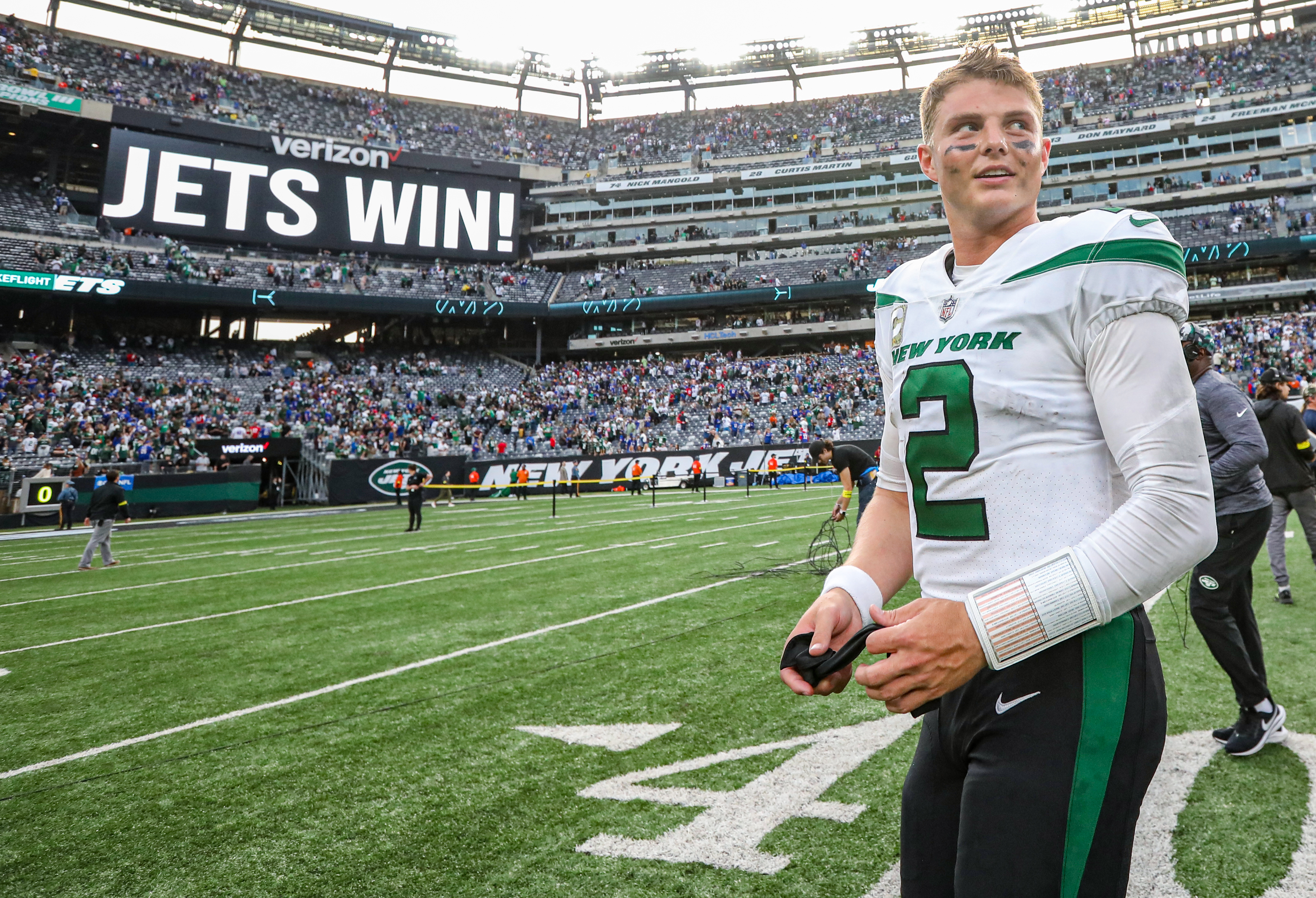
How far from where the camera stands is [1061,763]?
1.41 m

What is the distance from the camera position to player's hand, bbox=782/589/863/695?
1587mm

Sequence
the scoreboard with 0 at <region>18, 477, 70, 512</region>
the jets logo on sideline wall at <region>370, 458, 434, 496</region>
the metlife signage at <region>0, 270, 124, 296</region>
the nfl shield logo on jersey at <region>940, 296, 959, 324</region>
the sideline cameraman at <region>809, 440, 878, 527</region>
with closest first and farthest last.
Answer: the nfl shield logo on jersey at <region>940, 296, 959, 324</region>
the sideline cameraman at <region>809, 440, 878, 527</region>
the scoreboard with 0 at <region>18, 477, 70, 512</region>
the jets logo on sideline wall at <region>370, 458, 434, 496</region>
the metlife signage at <region>0, 270, 124, 296</region>

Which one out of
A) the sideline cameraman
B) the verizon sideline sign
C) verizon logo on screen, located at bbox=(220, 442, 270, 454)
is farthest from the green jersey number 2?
the verizon sideline sign

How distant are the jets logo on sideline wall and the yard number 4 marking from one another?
94.8 ft

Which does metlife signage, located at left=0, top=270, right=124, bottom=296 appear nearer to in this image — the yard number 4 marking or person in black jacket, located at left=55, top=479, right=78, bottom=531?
person in black jacket, located at left=55, top=479, right=78, bottom=531

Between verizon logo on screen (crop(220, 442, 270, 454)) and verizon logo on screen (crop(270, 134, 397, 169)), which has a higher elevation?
verizon logo on screen (crop(270, 134, 397, 169))

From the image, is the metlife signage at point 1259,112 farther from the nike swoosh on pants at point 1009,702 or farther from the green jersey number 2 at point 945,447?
the nike swoosh on pants at point 1009,702

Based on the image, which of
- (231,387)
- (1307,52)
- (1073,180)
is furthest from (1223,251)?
(231,387)

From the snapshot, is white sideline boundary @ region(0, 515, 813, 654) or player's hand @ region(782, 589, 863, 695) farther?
white sideline boundary @ region(0, 515, 813, 654)


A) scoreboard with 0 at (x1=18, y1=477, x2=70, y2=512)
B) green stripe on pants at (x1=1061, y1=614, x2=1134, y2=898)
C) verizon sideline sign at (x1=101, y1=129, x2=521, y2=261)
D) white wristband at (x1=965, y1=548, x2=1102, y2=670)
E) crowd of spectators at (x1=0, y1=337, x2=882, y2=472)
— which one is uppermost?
verizon sideline sign at (x1=101, y1=129, x2=521, y2=261)

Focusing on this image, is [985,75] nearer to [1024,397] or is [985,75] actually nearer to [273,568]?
[1024,397]

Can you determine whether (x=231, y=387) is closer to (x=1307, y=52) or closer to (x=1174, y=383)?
(x=1174, y=383)

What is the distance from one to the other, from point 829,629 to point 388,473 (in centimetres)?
3215

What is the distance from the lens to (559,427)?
4162 centimetres
